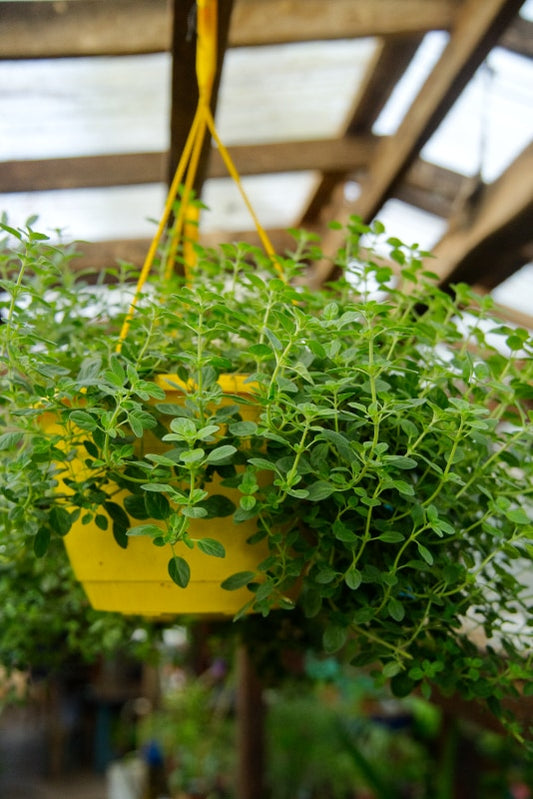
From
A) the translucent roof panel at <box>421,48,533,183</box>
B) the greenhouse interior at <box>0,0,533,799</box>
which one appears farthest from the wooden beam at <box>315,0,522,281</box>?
the translucent roof panel at <box>421,48,533,183</box>

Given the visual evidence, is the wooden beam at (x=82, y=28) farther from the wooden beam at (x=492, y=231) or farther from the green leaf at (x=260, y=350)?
the green leaf at (x=260, y=350)

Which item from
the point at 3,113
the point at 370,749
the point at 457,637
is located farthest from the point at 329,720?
the point at 457,637

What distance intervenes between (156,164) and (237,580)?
2.32m

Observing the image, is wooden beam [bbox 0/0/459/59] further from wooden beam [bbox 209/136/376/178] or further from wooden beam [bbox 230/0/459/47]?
wooden beam [bbox 209/136/376/178]

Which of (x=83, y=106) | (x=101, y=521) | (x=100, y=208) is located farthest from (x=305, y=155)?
(x=101, y=521)

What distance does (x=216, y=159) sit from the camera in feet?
8.89

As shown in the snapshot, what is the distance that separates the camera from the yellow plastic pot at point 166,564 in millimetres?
741

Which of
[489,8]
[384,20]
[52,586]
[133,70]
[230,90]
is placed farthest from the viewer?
[230,90]

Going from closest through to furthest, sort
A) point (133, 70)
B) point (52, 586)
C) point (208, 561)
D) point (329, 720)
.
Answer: point (208, 561)
point (52, 586)
point (133, 70)
point (329, 720)

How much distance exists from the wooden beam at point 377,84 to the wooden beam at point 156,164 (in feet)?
0.19

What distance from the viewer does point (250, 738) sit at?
3.27m

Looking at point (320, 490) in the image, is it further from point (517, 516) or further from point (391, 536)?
point (517, 516)

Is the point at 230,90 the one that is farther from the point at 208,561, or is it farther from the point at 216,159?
the point at 208,561

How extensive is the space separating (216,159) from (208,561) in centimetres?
221
